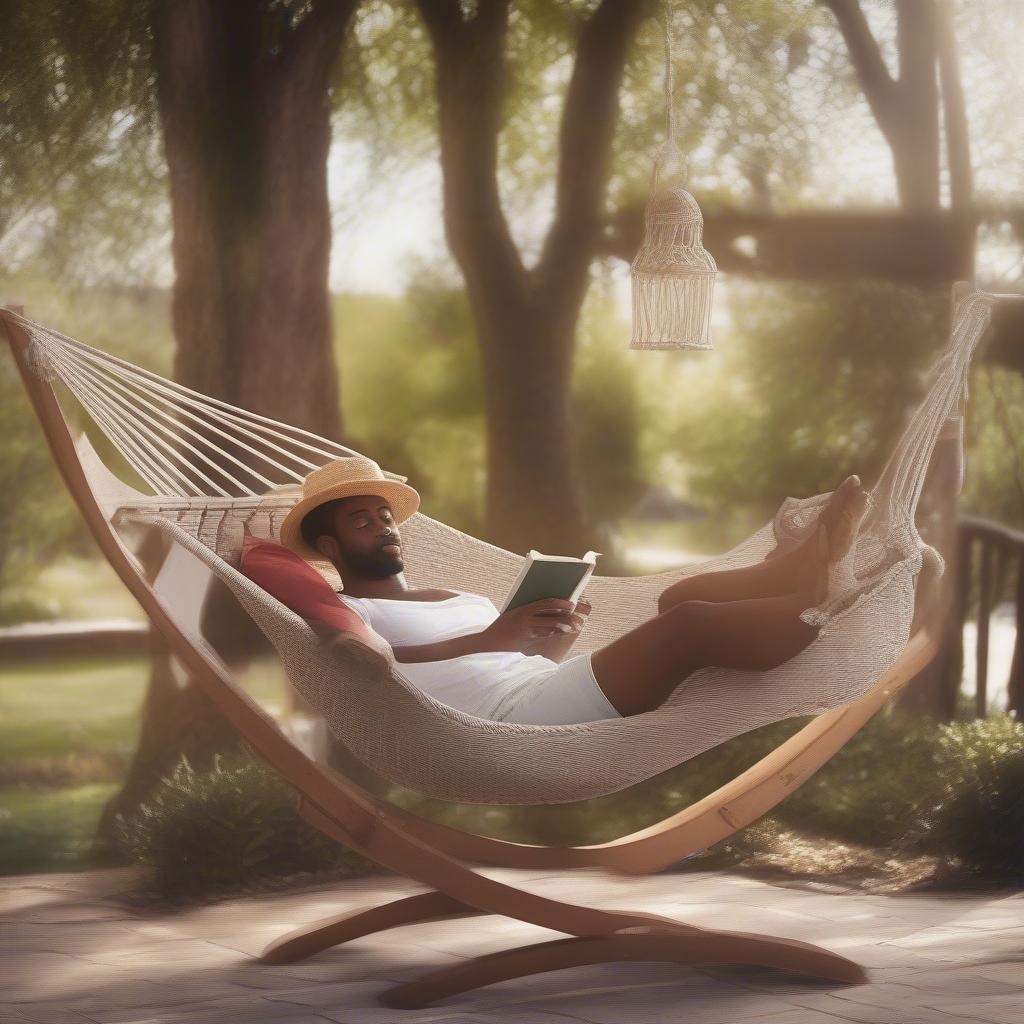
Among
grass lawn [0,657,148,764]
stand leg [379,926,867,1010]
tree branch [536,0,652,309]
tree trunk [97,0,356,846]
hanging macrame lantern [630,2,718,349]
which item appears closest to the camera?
stand leg [379,926,867,1010]

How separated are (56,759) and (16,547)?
961 millimetres

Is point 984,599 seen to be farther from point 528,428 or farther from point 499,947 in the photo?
point 499,947

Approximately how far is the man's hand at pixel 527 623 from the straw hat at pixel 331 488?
35 cm

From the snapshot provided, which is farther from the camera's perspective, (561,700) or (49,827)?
(49,827)

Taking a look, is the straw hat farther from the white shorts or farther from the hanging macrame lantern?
the hanging macrame lantern

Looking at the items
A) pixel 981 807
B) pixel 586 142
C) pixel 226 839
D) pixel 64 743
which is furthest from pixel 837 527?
pixel 64 743

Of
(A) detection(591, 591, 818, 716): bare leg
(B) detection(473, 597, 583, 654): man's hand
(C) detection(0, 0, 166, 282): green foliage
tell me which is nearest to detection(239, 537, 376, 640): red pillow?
(B) detection(473, 597, 583, 654): man's hand

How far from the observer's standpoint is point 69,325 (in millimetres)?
5059

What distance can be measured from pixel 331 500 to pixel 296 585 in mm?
326

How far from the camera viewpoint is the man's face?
2699 mm

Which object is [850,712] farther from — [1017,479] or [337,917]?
[1017,479]

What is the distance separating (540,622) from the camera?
2508 millimetres

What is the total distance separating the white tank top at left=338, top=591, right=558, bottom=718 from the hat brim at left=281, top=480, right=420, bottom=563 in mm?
127

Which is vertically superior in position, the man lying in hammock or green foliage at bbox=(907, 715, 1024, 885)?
the man lying in hammock
